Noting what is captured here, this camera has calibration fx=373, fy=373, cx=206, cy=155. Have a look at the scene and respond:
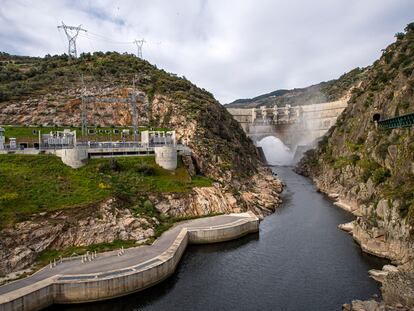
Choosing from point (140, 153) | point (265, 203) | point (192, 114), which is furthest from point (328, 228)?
point (192, 114)

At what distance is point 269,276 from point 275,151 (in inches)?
4626

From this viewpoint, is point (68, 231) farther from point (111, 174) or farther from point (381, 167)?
point (381, 167)

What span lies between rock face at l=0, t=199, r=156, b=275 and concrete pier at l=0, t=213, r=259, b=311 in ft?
8.41

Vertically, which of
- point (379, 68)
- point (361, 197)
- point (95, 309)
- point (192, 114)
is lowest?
point (95, 309)

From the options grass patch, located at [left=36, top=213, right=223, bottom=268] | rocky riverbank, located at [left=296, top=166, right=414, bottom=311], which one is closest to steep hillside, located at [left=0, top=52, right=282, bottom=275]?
grass patch, located at [left=36, top=213, right=223, bottom=268]

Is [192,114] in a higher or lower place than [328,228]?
higher

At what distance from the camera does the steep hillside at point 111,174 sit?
38.7 metres

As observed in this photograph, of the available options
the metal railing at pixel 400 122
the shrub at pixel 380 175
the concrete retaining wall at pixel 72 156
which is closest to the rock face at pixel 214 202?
the concrete retaining wall at pixel 72 156

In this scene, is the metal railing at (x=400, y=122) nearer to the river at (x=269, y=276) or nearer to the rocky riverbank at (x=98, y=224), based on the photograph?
the river at (x=269, y=276)

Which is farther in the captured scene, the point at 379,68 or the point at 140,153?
the point at 379,68

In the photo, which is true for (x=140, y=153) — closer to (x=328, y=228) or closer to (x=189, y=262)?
(x=189, y=262)

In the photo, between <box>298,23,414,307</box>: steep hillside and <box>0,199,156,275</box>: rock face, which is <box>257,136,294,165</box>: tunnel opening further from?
<box>0,199,156,275</box>: rock face

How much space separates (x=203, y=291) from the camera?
3344cm

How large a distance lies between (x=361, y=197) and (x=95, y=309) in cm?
4631
